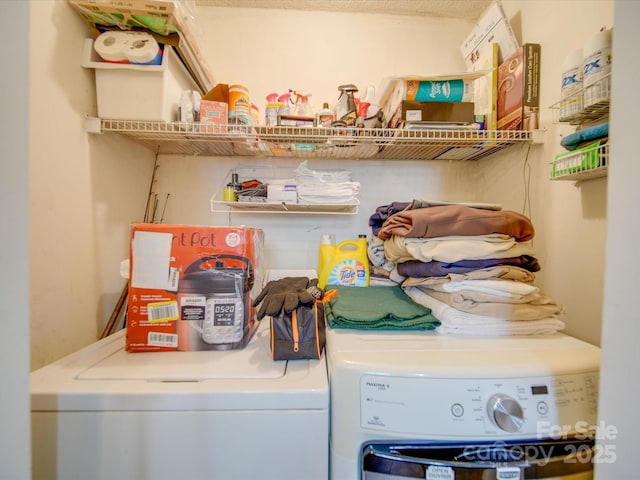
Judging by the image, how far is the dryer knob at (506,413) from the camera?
0.54 metres

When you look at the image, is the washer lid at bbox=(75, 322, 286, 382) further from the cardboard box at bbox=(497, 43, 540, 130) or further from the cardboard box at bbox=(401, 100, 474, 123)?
the cardboard box at bbox=(497, 43, 540, 130)

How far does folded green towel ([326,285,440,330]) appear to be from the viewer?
76 centimetres

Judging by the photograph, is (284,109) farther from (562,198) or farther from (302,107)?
(562,198)

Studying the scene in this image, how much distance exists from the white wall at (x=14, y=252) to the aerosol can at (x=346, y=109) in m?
0.94

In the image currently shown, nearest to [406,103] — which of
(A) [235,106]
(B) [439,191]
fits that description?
(B) [439,191]

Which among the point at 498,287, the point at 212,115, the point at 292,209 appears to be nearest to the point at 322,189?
the point at 292,209

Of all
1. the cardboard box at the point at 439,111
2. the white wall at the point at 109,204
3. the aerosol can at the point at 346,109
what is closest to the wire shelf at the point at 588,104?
the white wall at the point at 109,204

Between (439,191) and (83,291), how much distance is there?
68.2 inches

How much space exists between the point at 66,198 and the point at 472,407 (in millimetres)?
1373

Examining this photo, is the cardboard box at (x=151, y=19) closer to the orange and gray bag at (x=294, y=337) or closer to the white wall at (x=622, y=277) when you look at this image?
the orange and gray bag at (x=294, y=337)

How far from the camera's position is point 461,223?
31.3 inches

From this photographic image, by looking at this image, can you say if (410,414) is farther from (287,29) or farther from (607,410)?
(287,29)

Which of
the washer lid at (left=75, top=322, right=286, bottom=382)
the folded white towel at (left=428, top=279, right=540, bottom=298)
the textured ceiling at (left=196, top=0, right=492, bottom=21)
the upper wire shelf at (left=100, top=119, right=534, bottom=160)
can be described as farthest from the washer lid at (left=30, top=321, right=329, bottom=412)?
the textured ceiling at (left=196, top=0, right=492, bottom=21)

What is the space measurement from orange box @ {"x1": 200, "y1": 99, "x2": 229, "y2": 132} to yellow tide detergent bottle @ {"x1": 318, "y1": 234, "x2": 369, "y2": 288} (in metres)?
0.72
